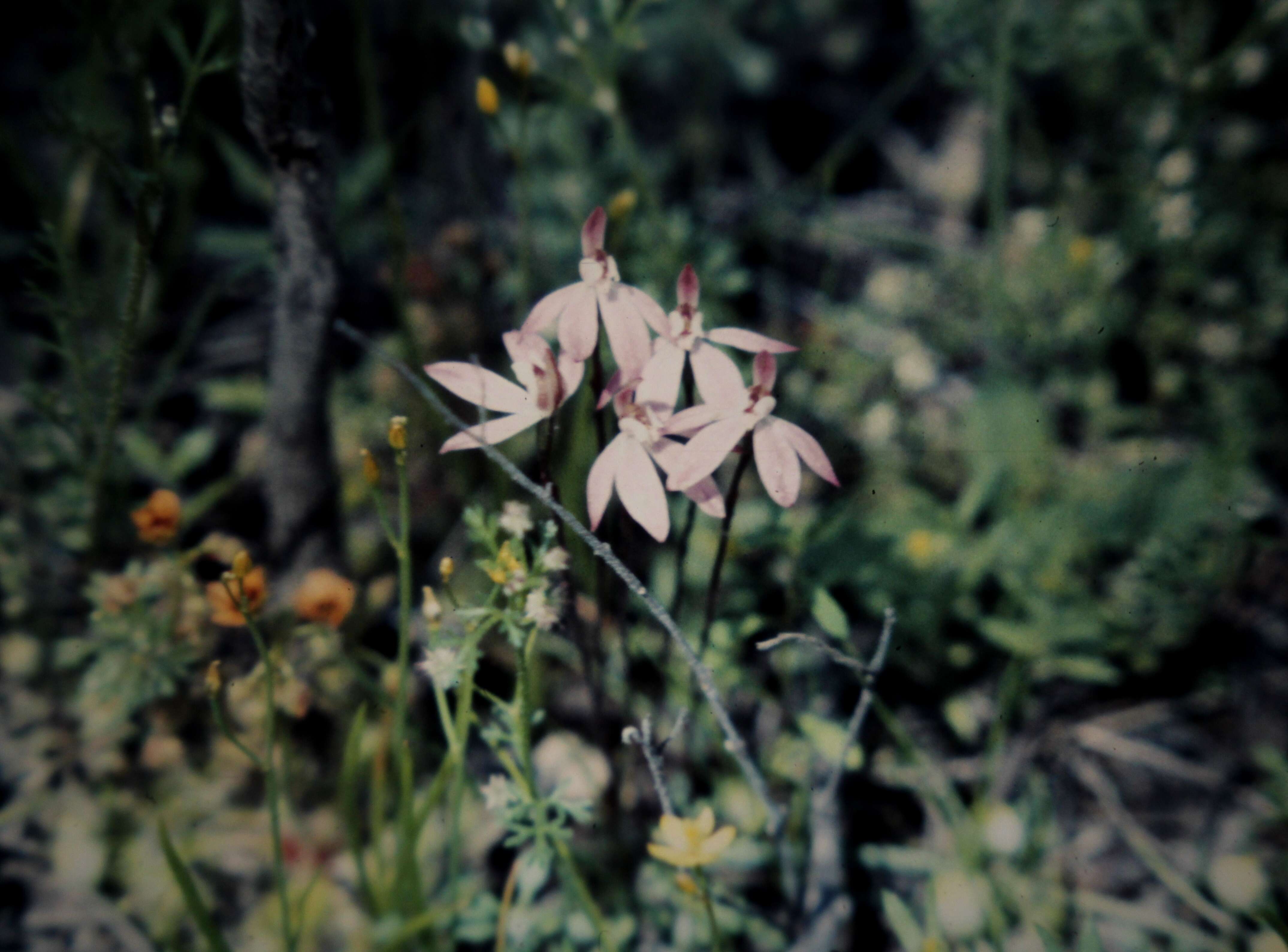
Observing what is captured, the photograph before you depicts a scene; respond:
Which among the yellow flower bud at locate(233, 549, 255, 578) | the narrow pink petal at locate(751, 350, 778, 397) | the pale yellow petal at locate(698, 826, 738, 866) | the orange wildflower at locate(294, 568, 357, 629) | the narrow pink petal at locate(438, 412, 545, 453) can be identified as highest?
the narrow pink petal at locate(751, 350, 778, 397)

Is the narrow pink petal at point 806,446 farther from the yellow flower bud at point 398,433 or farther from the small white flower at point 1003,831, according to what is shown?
the small white flower at point 1003,831

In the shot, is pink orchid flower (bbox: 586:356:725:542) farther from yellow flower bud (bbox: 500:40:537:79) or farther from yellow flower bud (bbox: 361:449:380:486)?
yellow flower bud (bbox: 500:40:537:79)

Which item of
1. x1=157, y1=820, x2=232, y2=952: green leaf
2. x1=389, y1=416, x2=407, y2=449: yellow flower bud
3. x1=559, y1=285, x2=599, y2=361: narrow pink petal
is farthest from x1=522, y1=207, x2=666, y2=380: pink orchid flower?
x1=157, y1=820, x2=232, y2=952: green leaf

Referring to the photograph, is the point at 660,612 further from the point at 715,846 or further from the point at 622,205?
the point at 622,205

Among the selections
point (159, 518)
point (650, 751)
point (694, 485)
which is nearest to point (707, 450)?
point (694, 485)

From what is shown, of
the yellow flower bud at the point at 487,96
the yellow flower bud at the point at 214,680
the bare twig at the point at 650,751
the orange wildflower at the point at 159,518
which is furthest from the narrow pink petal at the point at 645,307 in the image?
the orange wildflower at the point at 159,518

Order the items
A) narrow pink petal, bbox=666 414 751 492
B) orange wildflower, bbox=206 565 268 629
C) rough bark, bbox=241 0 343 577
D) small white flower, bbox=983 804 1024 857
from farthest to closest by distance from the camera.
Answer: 1. small white flower, bbox=983 804 1024 857
2. orange wildflower, bbox=206 565 268 629
3. rough bark, bbox=241 0 343 577
4. narrow pink petal, bbox=666 414 751 492

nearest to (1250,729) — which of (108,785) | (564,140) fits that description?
(564,140)
